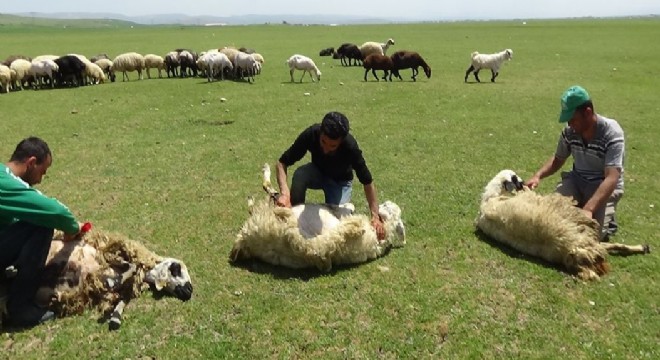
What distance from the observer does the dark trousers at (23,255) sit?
4.24m

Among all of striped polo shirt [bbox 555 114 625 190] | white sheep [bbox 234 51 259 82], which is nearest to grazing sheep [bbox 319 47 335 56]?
white sheep [bbox 234 51 259 82]

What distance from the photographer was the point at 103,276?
467cm

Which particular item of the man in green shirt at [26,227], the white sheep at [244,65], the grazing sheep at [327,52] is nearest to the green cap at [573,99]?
the man in green shirt at [26,227]

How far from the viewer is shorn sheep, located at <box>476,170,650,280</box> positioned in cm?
528

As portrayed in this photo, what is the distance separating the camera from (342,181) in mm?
6141

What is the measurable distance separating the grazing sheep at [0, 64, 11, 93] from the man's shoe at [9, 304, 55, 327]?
1602 centimetres

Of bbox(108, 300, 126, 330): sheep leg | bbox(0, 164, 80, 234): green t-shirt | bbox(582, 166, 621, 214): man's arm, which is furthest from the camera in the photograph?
bbox(582, 166, 621, 214): man's arm

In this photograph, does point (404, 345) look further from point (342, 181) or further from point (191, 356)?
point (342, 181)

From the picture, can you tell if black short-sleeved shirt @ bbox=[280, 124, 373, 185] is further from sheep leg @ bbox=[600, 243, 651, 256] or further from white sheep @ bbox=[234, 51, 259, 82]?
white sheep @ bbox=[234, 51, 259, 82]

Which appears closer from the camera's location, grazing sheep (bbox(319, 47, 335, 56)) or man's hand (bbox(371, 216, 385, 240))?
man's hand (bbox(371, 216, 385, 240))

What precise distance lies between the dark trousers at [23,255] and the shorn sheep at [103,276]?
0.18m

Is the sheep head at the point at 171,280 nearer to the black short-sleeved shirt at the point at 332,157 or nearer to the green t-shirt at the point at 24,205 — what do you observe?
the green t-shirt at the point at 24,205

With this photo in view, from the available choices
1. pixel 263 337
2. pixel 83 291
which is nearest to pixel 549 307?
pixel 263 337

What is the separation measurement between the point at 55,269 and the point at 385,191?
15.0 feet
